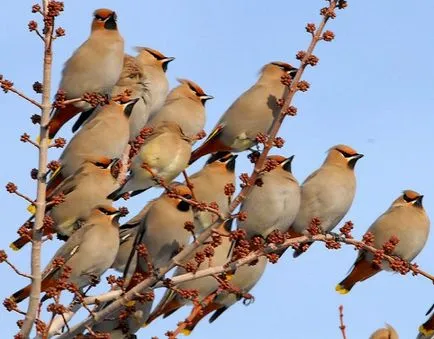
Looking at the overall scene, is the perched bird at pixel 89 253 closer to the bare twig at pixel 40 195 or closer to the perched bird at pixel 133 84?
the bare twig at pixel 40 195

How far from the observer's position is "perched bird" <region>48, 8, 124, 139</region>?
336 inches

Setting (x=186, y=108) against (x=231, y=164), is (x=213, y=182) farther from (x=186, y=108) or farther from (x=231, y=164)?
(x=186, y=108)

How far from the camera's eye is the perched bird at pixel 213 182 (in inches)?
343

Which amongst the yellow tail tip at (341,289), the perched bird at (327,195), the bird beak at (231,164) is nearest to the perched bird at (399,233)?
the yellow tail tip at (341,289)

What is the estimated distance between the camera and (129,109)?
906 cm

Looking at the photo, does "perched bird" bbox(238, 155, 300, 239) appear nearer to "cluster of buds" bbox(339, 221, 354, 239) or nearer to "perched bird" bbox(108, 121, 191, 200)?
"perched bird" bbox(108, 121, 191, 200)

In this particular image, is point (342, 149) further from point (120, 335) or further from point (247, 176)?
point (247, 176)

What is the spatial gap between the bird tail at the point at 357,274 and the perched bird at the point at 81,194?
6.32ft

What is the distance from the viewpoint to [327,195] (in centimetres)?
878

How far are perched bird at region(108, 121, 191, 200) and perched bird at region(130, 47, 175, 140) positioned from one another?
1.30m

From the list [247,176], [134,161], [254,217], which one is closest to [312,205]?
[254,217]

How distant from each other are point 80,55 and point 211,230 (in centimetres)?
316

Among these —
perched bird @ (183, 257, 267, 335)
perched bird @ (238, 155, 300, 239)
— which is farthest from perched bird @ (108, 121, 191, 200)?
perched bird @ (183, 257, 267, 335)

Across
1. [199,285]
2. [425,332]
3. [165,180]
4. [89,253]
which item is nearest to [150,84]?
[199,285]
